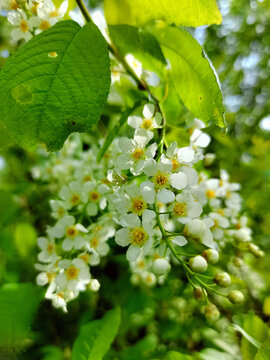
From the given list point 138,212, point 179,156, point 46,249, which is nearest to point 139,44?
point 179,156

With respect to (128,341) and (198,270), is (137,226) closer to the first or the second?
(198,270)

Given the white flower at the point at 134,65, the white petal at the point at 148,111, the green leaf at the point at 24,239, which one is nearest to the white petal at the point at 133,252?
the white petal at the point at 148,111

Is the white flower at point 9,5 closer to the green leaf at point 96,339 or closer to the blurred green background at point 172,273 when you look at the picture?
the blurred green background at point 172,273

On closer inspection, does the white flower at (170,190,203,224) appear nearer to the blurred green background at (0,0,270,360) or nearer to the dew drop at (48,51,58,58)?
the dew drop at (48,51,58,58)

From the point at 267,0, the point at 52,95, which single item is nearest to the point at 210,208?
the point at 52,95

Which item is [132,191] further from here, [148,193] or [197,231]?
[197,231]

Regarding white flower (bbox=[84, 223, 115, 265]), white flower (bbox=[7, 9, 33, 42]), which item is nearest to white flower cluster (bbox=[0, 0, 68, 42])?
white flower (bbox=[7, 9, 33, 42])
